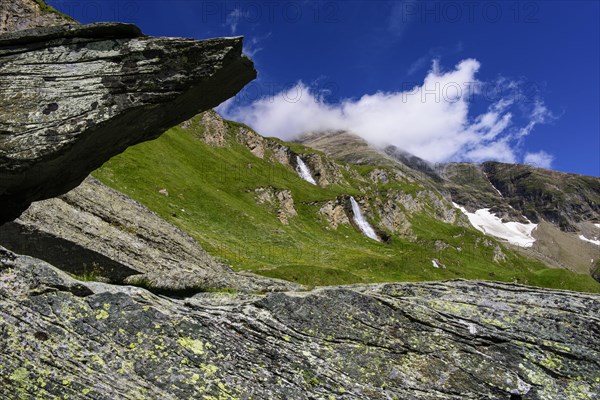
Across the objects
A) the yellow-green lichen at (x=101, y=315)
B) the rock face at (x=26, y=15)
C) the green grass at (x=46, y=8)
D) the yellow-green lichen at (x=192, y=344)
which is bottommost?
the yellow-green lichen at (x=192, y=344)

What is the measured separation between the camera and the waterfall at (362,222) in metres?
152

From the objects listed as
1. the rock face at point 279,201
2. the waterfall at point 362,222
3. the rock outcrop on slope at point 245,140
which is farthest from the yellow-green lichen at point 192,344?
the rock outcrop on slope at point 245,140

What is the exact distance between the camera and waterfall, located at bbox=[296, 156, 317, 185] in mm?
191250

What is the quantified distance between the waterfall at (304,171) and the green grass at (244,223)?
43.1 meters

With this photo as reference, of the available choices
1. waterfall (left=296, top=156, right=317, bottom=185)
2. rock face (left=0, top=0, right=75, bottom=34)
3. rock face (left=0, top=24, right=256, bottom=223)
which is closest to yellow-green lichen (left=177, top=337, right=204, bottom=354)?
rock face (left=0, top=24, right=256, bottom=223)

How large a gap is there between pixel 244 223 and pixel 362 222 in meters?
74.4

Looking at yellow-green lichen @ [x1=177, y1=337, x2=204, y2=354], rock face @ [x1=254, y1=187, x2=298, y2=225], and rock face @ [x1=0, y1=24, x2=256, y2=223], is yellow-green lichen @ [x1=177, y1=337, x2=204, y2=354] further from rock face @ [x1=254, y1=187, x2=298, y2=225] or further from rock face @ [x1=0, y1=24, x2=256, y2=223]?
rock face @ [x1=254, y1=187, x2=298, y2=225]

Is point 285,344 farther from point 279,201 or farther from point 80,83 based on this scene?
point 279,201

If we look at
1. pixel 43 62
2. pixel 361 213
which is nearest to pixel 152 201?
pixel 43 62

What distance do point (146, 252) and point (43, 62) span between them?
1564cm

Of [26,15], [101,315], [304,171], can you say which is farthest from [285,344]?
[304,171]

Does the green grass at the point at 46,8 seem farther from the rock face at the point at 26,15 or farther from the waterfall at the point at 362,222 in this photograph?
the waterfall at the point at 362,222

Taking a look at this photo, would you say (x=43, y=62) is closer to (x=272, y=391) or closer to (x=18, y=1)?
(x=272, y=391)

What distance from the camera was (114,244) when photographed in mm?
25656
